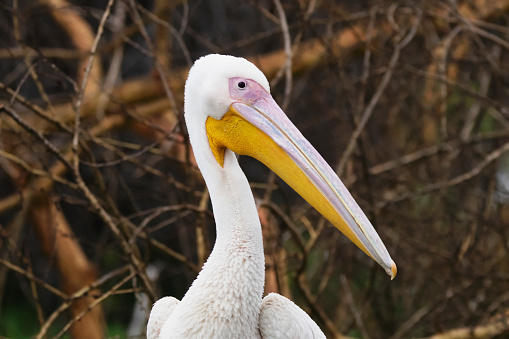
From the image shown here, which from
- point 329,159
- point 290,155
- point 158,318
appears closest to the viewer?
point 290,155

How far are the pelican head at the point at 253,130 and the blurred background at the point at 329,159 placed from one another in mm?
592

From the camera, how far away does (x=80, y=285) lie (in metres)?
4.30

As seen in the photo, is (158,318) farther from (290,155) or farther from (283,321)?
(290,155)

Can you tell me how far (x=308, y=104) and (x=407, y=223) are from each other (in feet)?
8.23

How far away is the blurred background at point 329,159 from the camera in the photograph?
2773mm

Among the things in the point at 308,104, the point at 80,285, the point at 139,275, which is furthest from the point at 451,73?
the point at 139,275

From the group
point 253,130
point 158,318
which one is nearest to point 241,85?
point 253,130

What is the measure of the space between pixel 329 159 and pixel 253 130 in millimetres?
4995

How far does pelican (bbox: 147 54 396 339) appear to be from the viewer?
1.87m

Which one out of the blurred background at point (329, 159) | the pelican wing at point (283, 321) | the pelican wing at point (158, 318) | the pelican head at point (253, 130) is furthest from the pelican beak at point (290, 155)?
the blurred background at point (329, 159)

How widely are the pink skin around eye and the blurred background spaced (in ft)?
2.15

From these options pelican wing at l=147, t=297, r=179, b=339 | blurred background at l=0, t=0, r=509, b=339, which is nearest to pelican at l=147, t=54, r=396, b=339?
pelican wing at l=147, t=297, r=179, b=339

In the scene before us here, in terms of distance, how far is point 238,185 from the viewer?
195 centimetres

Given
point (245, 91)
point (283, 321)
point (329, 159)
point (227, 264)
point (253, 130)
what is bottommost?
point (283, 321)
